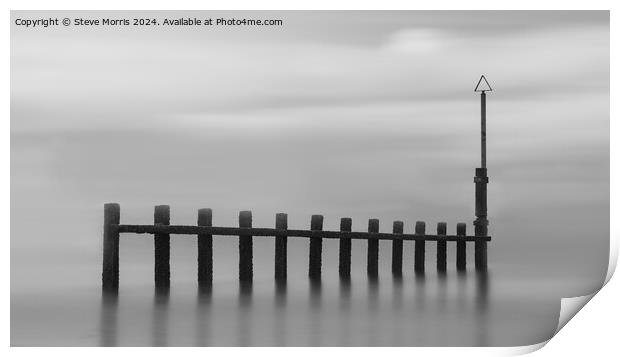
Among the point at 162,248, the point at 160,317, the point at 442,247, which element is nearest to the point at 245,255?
the point at 162,248

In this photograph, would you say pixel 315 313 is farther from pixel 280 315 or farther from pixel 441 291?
pixel 441 291

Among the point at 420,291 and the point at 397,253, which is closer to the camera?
the point at 420,291

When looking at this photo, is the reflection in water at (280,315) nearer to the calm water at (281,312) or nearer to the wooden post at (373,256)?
the calm water at (281,312)

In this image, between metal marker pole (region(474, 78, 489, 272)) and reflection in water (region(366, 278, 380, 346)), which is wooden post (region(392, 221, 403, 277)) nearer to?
reflection in water (region(366, 278, 380, 346))

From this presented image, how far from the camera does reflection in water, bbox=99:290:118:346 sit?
5.28 m

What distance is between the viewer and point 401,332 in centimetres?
538

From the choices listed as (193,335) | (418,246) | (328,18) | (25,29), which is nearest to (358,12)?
(328,18)

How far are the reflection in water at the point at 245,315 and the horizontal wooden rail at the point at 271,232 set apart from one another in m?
0.35

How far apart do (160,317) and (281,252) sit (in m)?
1.73

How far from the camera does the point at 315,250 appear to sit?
760 centimetres

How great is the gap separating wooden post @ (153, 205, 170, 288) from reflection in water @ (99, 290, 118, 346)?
460 millimetres

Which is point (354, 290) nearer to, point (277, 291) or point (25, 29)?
point (277, 291)

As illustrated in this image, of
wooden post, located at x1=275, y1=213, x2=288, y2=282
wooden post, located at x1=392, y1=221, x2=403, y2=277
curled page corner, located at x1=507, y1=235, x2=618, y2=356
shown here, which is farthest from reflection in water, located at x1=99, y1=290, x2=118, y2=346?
wooden post, located at x1=392, y1=221, x2=403, y2=277

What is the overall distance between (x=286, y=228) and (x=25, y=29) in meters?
2.94
